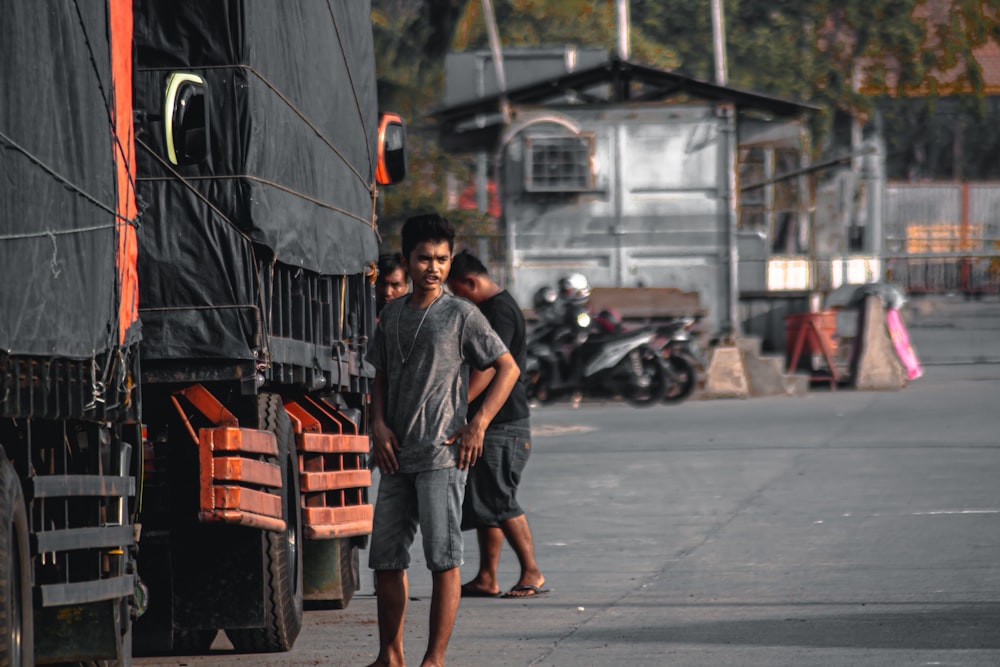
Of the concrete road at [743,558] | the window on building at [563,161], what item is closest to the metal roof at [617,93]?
the window on building at [563,161]

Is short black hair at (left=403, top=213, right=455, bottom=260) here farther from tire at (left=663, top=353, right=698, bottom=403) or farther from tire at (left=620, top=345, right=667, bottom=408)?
tire at (left=663, top=353, right=698, bottom=403)

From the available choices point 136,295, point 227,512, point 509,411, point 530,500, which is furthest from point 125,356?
point 530,500

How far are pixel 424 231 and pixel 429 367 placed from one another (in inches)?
19.4

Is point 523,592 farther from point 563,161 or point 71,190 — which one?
point 563,161

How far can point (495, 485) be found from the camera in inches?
386

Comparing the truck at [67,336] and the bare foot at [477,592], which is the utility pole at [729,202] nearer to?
the bare foot at [477,592]

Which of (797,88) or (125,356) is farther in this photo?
(797,88)

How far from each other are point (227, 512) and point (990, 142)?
58090mm

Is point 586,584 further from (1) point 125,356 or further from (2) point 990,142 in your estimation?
(2) point 990,142

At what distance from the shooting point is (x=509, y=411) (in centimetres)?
989

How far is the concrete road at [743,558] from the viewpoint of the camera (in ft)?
26.4

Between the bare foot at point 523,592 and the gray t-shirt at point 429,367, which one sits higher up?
the gray t-shirt at point 429,367

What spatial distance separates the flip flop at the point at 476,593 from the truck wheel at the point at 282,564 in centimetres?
162

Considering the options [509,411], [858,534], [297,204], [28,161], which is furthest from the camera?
[858,534]
